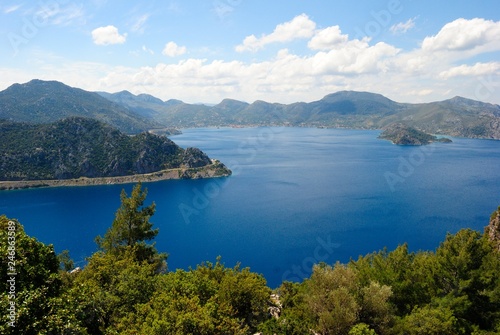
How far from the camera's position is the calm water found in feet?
308

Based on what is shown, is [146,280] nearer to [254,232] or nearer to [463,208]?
[254,232]

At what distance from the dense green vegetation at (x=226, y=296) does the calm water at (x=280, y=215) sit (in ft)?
137

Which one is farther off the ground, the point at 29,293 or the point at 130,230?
the point at 29,293

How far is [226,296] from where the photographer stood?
31.1 meters

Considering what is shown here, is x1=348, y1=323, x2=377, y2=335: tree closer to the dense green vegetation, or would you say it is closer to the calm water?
the dense green vegetation

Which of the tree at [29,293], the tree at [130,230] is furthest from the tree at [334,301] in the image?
the tree at [130,230]

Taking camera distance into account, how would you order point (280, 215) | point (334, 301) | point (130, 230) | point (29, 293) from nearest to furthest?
point (29, 293)
point (334, 301)
point (130, 230)
point (280, 215)

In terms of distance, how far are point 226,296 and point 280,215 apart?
311ft

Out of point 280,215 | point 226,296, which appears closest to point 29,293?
point 226,296

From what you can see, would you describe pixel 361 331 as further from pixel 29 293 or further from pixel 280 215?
pixel 280 215

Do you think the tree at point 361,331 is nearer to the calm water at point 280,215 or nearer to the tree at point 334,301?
the tree at point 334,301

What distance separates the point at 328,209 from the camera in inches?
5162

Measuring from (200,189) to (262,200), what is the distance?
156ft

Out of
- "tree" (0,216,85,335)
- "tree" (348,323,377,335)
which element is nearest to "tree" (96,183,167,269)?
"tree" (0,216,85,335)
